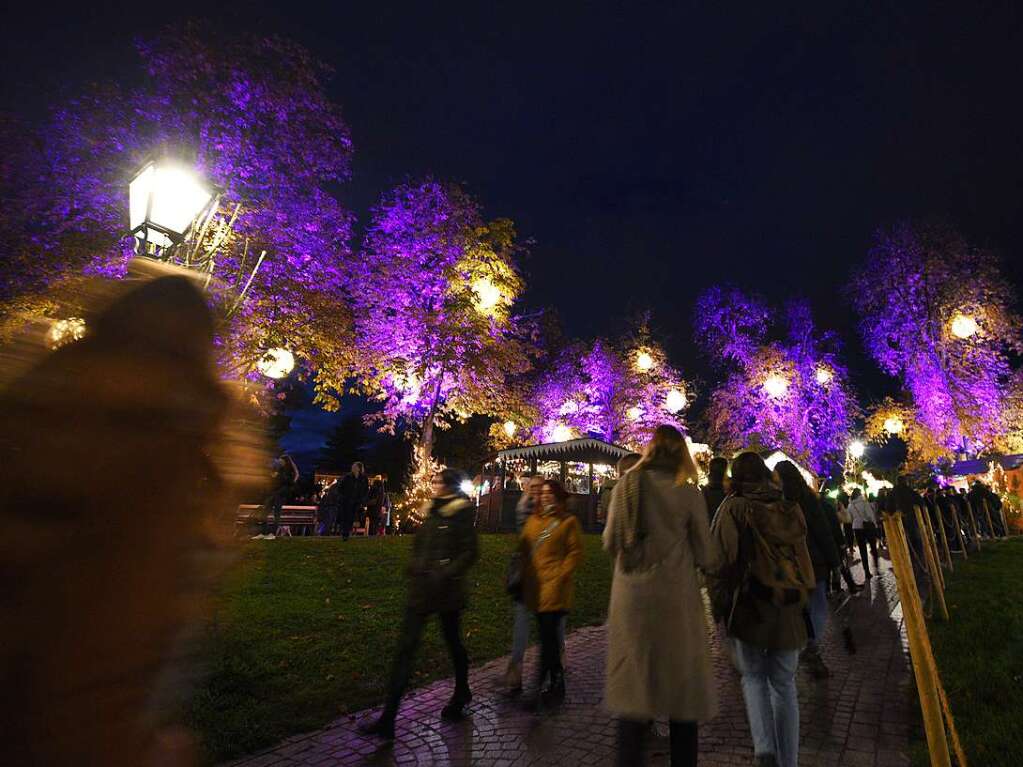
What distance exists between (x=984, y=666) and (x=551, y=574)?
4.66m

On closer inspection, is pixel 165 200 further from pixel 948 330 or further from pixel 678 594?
pixel 948 330

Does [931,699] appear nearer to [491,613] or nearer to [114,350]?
[114,350]

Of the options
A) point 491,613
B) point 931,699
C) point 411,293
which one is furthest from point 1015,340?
point 931,699

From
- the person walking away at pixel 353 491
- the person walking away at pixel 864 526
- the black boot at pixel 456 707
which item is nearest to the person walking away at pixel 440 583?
the black boot at pixel 456 707

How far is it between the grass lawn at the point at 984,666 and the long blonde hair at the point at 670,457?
2692 mm

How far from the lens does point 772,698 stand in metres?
3.50

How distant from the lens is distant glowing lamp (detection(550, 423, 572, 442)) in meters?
34.8

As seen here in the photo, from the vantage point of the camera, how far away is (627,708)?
3012 mm

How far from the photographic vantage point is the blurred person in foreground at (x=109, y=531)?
3.34 feet

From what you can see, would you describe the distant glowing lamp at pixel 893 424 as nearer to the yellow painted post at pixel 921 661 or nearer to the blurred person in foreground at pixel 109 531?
the yellow painted post at pixel 921 661

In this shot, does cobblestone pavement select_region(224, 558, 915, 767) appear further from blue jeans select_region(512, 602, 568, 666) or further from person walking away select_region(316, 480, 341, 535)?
person walking away select_region(316, 480, 341, 535)

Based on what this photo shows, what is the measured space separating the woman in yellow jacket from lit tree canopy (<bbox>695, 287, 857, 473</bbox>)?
3073 centimetres

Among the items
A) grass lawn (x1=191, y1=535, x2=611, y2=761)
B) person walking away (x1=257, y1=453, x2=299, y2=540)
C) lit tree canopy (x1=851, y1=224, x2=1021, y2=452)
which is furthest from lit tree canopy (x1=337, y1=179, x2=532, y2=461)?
lit tree canopy (x1=851, y1=224, x2=1021, y2=452)

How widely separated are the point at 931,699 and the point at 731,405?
34.9 m
